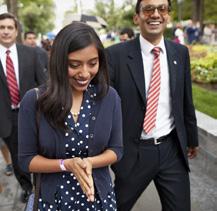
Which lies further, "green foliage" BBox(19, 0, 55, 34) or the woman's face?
"green foliage" BBox(19, 0, 55, 34)

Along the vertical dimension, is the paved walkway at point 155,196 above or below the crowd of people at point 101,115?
below

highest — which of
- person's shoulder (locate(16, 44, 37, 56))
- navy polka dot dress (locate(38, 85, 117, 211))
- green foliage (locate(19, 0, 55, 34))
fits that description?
person's shoulder (locate(16, 44, 37, 56))

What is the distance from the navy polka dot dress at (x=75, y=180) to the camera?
1.94 metres

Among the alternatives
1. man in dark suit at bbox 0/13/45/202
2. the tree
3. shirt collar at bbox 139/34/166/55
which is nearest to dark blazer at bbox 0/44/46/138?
man in dark suit at bbox 0/13/45/202

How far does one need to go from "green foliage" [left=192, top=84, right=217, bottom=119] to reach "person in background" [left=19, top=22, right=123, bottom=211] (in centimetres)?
413

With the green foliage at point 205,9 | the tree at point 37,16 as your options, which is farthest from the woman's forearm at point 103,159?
the tree at point 37,16

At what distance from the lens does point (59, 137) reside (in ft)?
6.29

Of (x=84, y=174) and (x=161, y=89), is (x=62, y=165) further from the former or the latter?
(x=161, y=89)

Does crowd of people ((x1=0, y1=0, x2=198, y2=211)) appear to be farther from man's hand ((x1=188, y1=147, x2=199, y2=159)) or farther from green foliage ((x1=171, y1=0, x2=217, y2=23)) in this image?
green foliage ((x1=171, y1=0, x2=217, y2=23))

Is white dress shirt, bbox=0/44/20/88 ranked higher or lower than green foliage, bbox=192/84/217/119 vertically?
higher

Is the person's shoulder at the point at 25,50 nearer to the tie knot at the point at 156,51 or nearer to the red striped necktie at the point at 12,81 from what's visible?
the red striped necktie at the point at 12,81

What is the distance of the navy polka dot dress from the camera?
1.94 meters

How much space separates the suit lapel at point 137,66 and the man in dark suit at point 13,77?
5.28ft

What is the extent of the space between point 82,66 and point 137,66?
3.06 feet
